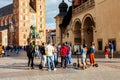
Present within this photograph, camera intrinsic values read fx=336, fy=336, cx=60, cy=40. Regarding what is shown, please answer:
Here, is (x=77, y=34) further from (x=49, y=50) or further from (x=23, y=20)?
(x=23, y=20)

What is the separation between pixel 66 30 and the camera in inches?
2240

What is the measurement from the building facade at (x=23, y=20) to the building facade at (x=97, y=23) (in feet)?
246

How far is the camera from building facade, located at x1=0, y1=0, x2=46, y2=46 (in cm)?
13300

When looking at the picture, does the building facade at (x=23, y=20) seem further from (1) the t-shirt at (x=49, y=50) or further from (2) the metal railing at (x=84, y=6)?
(1) the t-shirt at (x=49, y=50)

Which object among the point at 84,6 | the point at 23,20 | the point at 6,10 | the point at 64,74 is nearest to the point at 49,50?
the point at 64,74

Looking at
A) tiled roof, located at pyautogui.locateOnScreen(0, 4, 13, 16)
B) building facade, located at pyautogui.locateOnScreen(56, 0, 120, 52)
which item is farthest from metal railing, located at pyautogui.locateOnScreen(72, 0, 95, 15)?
tiled roof, located at pyautogui.locateOnScreen(0, 4, 13, 16)

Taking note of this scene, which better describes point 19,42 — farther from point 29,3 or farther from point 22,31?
point 29,3

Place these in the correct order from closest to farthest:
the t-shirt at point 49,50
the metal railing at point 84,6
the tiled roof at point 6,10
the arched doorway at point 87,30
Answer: the t-shirt at point 49,50, the metal railing at point 84,6, the arched doorway at point 87,30, the tiled roof at point 6,10

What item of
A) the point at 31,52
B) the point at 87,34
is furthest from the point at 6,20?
the point at 31,52

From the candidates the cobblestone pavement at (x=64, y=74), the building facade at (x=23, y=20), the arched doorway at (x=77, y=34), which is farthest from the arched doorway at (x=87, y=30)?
the building facade at (x=23, y=20)

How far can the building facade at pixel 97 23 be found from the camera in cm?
3416

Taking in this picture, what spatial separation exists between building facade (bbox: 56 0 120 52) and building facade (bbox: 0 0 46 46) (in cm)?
7493

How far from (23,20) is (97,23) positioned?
9716 centimetres

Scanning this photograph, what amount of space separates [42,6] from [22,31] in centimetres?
1755
